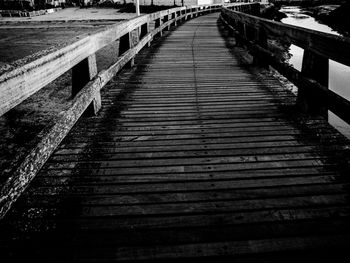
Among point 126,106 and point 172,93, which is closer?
point 126,106

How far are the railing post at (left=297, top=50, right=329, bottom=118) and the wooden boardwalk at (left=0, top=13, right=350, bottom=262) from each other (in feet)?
1.23

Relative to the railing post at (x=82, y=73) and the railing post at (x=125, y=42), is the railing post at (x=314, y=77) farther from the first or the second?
the railing post at (x=125, y=42)

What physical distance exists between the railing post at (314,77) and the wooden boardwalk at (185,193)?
0.37 metres

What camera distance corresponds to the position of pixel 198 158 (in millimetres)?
3117

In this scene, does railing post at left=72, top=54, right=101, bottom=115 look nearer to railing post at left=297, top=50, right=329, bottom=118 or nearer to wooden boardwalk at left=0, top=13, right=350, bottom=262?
wooden boardwalk at left=0, top=13, right=350, bottom=262

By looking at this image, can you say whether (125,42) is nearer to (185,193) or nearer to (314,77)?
(314,77)

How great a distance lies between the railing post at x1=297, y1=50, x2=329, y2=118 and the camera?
3.67m

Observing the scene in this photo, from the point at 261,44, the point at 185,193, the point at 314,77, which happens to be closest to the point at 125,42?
the point at 261,44

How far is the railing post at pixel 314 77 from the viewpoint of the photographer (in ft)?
12.0

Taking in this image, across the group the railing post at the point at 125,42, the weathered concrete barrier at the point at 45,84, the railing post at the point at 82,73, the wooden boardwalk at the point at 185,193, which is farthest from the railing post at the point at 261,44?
the railing post at the point at 82,73

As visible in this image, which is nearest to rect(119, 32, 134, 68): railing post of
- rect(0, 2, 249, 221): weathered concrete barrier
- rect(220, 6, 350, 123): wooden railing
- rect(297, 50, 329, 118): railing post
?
rect(0, 2, 249, 221): weathered concrete barrier

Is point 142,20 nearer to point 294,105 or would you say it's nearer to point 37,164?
point 294,105

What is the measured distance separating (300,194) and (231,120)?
5.61 feet

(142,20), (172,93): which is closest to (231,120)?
(172,93)
